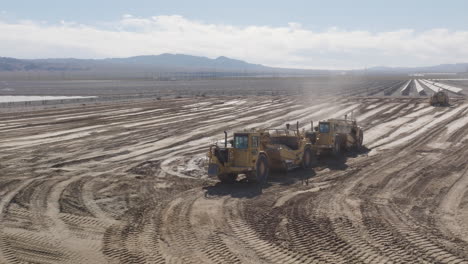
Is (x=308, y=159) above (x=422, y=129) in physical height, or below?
above

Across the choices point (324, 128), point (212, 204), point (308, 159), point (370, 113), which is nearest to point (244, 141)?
point (212, 204)

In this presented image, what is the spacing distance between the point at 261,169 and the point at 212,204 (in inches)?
140

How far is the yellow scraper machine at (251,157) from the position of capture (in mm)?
18422

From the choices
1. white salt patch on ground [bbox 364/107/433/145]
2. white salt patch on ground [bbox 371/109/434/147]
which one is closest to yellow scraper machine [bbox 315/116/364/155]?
white salt patch on ground [bbox 371/109/434/147]

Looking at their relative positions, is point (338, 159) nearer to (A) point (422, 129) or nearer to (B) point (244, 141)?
(B) point (244, 141)

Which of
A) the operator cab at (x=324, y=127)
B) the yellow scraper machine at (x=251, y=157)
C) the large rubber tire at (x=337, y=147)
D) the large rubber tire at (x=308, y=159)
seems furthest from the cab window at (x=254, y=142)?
the large rubber tire at (x=337, y=147)

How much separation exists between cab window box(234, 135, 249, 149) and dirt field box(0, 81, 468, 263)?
1.46 m

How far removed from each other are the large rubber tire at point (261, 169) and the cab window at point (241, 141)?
0.83 m

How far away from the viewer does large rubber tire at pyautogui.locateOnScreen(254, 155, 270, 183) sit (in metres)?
18.8

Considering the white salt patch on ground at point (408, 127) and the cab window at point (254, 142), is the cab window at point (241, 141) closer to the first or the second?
the cab window at point (254, 142)

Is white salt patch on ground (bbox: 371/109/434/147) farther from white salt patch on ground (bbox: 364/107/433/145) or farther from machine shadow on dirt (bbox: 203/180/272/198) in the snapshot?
machine shadow on dirt (bbox: 203/180/272/198)

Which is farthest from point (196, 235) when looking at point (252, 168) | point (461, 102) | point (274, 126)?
point (461, 102)

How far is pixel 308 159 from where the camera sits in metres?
22.5

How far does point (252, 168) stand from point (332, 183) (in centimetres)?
306
